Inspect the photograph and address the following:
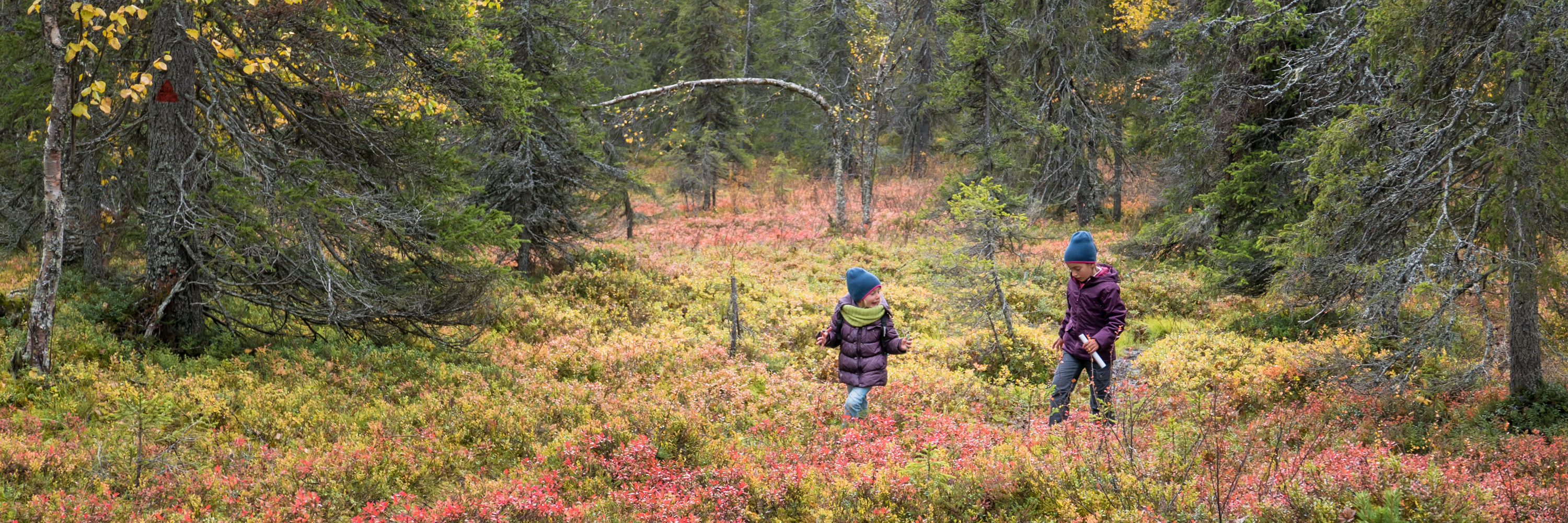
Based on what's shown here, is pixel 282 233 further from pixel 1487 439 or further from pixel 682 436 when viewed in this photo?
pixel 1487 439

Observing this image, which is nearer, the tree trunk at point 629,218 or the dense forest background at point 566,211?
the dense forest background at point 566,211

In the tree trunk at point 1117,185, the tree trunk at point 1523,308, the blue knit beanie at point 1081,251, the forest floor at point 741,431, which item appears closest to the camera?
the forest floor at point 741,431

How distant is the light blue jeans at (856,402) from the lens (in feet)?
24.3

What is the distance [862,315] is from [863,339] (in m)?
0.26

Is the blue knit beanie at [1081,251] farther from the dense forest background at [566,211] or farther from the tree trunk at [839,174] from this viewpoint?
the tree trunk at [839,174]

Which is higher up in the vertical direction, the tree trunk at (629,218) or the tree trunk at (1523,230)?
the tree trunk at (1523,230)

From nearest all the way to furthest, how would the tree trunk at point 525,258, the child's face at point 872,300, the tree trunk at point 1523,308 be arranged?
the tree trunk at point 1523,308, the child's face at point 872,300, the tree trunk at point 525,258

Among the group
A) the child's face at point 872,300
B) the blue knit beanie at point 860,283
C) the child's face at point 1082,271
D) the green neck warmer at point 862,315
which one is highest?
the child's face at point 1082,271

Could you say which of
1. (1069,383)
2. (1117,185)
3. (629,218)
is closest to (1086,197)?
(1117,185)

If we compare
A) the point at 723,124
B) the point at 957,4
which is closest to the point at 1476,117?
the point at 957,4

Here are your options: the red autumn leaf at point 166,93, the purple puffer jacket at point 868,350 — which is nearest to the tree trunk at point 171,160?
the red autumn leaf at point 166,93

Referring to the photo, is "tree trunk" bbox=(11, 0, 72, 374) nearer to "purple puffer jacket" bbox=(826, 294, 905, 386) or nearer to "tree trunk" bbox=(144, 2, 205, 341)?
"tree trunk" bbox=(144, 2, 205, 341)

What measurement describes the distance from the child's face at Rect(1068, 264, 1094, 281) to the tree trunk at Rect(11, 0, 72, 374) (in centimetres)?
921

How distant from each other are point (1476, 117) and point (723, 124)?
25835 mm
